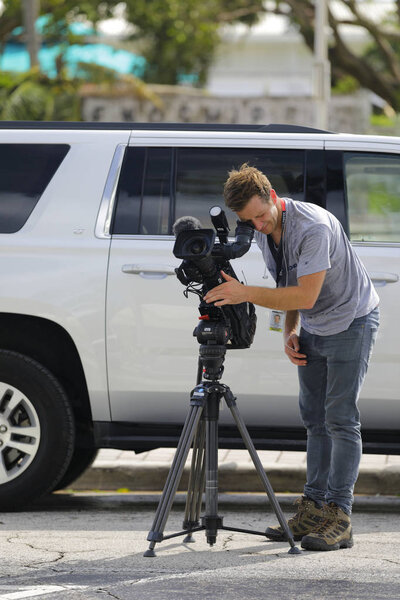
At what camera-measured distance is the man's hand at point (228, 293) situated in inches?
176

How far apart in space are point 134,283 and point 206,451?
127cm

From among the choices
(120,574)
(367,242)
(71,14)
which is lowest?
(120,574)

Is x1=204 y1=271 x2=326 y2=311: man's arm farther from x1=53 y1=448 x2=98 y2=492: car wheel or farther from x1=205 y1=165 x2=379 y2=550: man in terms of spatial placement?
x1=53 y1=448 x2=98 y2=492: car wheel

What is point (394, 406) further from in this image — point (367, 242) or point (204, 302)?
point (204, 302)

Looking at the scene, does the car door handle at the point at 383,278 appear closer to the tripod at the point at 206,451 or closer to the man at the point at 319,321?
the man at the point at 319,321

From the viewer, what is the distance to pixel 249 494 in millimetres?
6656

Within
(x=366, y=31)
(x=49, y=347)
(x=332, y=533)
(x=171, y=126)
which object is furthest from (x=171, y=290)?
(x=366, y=31)

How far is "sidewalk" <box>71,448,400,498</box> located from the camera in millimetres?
6656

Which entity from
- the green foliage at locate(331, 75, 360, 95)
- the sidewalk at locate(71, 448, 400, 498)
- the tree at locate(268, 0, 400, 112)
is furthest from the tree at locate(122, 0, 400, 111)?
the sidewalk at locate(71, 448, 400, 498)

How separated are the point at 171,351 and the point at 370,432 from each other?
1094mm

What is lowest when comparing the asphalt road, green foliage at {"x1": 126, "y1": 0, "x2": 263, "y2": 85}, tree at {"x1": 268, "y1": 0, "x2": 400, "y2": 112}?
the asphalt road

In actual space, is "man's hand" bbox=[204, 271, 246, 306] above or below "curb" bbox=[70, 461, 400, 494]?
above

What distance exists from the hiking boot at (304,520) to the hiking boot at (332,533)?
0.08 metres

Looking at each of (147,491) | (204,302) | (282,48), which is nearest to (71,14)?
(147,491)
